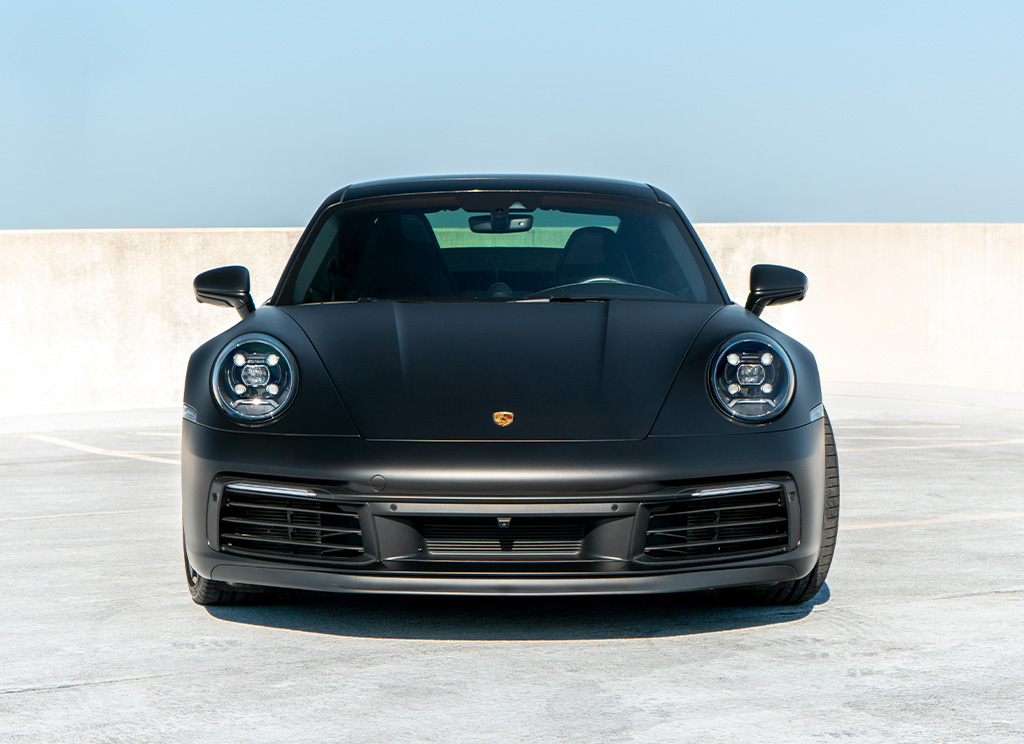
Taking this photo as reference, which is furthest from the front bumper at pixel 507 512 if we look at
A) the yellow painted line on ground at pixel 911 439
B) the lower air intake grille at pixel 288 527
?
the yellow painted line on ground at pixel 911 439

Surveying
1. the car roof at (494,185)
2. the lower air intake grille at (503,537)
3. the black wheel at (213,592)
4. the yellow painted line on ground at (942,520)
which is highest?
the car roof at (494,185)

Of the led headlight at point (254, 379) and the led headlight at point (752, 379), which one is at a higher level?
the led headlight at point (752, 379)

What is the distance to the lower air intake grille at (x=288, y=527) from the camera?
11.1ft

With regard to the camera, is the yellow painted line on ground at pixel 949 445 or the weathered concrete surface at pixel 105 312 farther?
the weathered concrete surface at pixel 105 312

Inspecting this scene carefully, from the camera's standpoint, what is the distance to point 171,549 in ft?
16.4

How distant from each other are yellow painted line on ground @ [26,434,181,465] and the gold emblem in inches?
188

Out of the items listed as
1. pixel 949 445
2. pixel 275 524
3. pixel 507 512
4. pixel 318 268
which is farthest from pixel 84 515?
pixel 949 445

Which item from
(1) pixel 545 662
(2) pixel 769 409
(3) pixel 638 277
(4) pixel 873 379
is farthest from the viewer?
(4) pixel 873 379

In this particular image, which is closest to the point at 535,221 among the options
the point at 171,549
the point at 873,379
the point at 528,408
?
the point at 528,408

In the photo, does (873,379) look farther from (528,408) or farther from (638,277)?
(528,408)

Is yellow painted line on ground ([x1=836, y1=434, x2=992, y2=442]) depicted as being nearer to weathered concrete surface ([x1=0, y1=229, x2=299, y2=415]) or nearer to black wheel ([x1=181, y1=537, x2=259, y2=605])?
weathered concrete surface ([x1=0, y1=229, x2=299, y2=415])

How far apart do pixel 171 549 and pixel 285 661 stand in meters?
1.79

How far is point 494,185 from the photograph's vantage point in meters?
5.00

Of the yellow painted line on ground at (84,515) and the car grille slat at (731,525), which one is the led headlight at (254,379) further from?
the yellow painted line on ground at (84,515)
